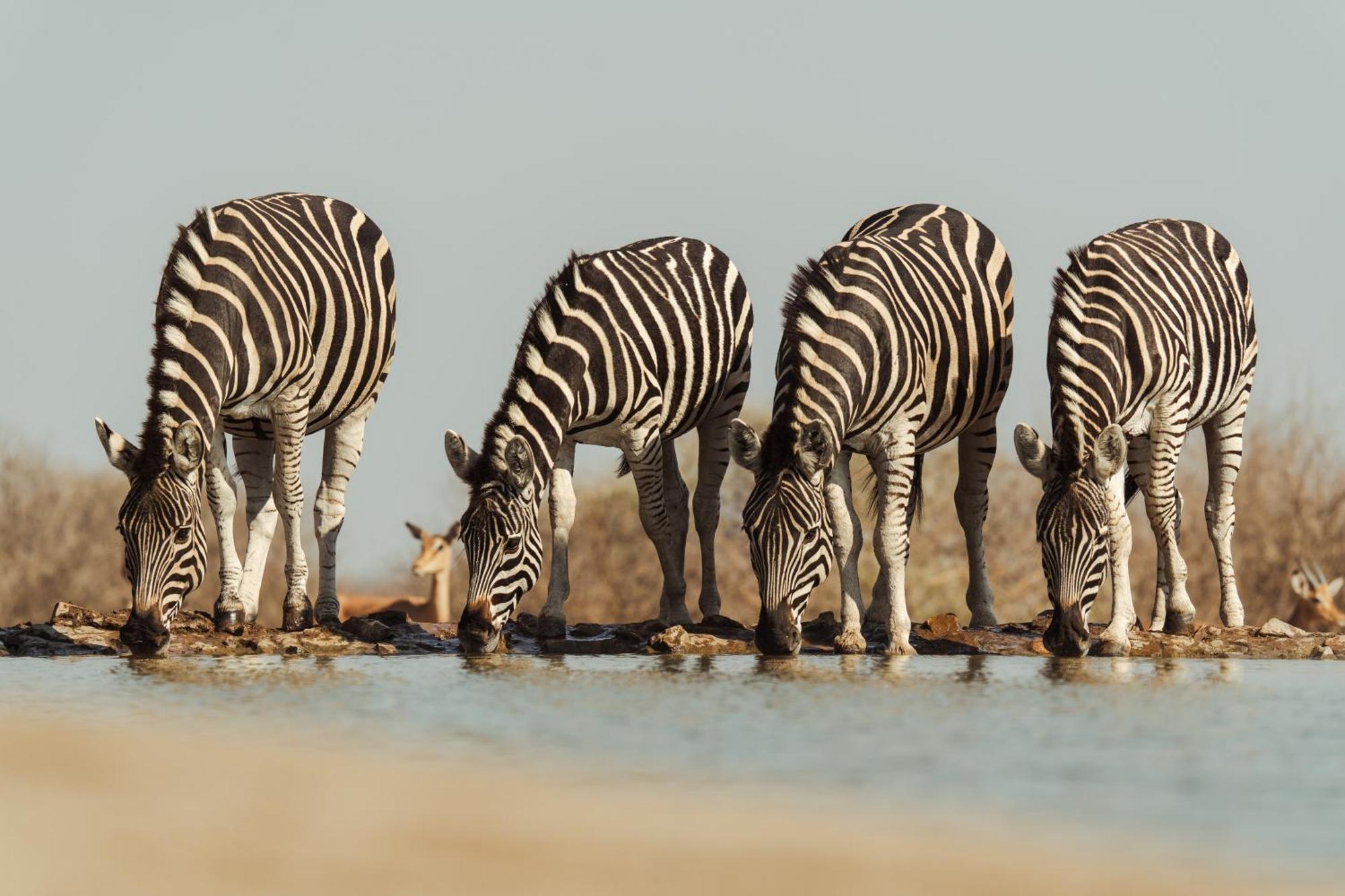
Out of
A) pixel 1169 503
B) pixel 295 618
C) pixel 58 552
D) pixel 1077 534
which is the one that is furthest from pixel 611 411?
pixel 58 552

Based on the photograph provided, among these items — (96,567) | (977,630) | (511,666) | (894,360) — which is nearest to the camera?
(511,666)

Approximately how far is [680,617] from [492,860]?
29.8 feet

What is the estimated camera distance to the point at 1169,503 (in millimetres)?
13961

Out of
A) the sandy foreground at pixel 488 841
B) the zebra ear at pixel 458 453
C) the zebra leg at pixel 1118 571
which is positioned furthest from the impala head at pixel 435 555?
the sandy foreground at pixel 488 841

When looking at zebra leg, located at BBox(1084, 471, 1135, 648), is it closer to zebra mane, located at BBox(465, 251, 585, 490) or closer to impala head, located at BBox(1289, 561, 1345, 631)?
zebra mane, located at BBox(465, 251, 585, 490)

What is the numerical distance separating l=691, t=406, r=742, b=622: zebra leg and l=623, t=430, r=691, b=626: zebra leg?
0.52ft

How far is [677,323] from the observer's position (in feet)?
46.8

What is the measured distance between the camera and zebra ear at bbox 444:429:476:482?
13016 mm

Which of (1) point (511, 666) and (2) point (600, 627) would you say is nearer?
(1) point (511, 666)

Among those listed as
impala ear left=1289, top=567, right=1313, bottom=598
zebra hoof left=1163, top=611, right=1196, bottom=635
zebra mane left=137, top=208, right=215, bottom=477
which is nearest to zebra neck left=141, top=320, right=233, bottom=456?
zebra mane left=137, top=208, right=215, bottom=477

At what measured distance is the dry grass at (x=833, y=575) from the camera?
24.2 metres

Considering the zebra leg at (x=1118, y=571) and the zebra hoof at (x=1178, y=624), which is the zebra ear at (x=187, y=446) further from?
the zebra hoof at (x=1178, y=624)

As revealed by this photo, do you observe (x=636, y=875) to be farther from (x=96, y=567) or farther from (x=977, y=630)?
(x=96, y=567)

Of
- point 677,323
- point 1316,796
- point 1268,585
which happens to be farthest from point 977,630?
point 1268,585
